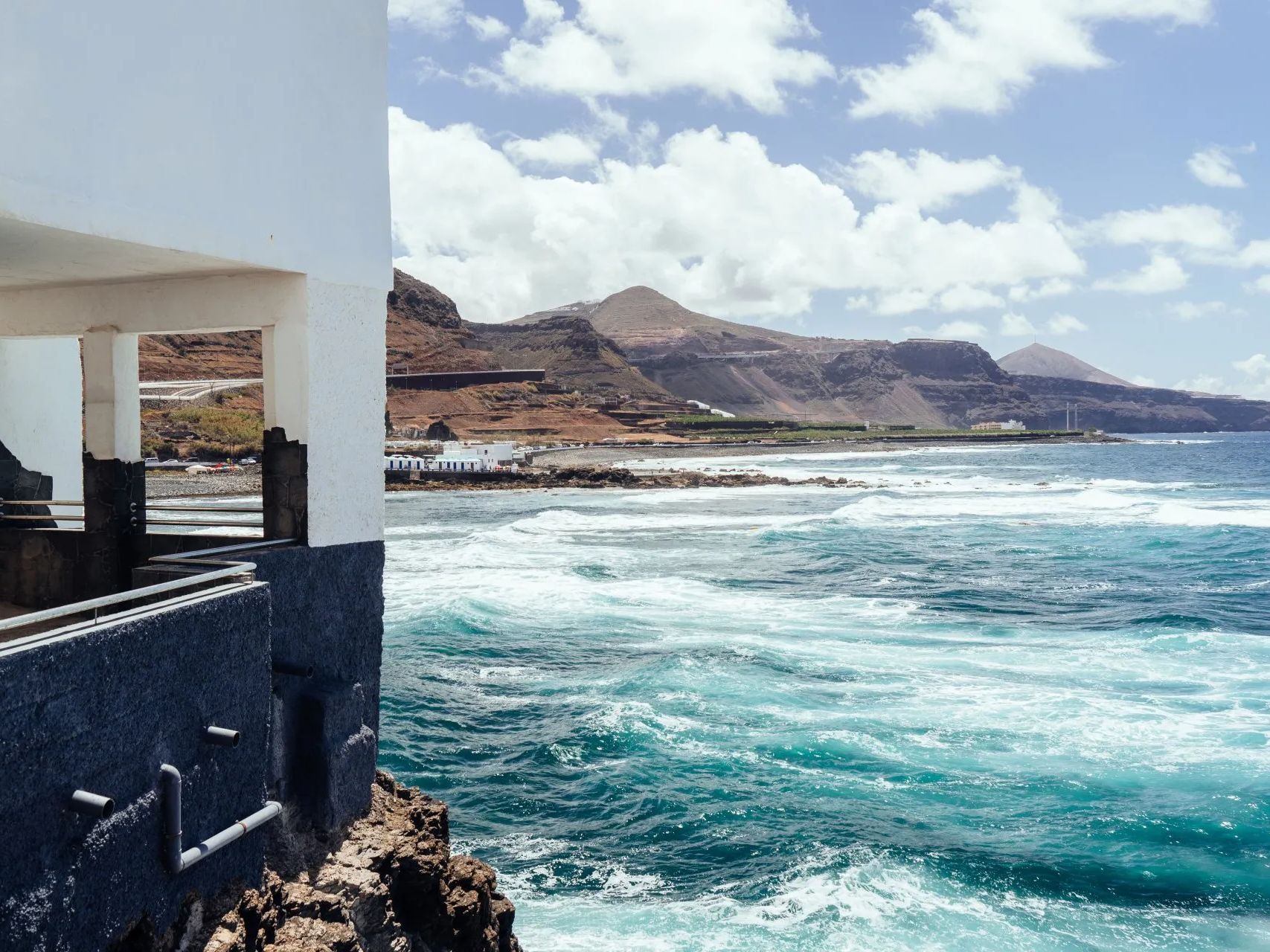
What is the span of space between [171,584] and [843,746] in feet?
28.2

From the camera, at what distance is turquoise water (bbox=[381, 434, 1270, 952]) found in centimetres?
827

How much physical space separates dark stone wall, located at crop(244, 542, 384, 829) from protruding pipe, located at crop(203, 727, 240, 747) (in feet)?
2.92

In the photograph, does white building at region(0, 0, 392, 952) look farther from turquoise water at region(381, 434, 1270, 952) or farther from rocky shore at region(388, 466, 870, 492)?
rocky shore at region(388, 466, 870, 492)

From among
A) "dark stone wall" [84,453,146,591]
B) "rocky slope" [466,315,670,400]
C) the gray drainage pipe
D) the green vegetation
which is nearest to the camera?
the gray drainage pipe

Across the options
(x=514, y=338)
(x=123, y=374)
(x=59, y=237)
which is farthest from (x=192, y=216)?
(x=514, y=338)

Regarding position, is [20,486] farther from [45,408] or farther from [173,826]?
[173,826]

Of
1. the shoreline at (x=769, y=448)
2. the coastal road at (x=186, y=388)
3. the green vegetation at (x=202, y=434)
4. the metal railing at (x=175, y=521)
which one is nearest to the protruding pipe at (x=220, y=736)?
the metal railing at (x=175, y=521)

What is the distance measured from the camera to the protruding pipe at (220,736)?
4293mm

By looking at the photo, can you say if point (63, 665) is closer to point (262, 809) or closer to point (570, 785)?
point (262, 809)

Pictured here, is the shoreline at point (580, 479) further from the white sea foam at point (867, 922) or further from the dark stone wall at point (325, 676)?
the dark stone wall at point (325, 676)

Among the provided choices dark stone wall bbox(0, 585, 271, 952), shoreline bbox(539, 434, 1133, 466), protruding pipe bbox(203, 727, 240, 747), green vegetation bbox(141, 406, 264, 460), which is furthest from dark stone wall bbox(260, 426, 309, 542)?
shoreline bbox(539, 434, 1133, 466)

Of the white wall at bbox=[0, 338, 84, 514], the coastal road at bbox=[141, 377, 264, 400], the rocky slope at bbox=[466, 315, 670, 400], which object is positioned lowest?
the white wall at bbox=[0, 338, 84, 514]

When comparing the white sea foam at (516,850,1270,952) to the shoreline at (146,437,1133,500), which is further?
the shoreline at (146,437,1133,500)

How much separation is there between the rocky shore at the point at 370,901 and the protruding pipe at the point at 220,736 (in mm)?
621
